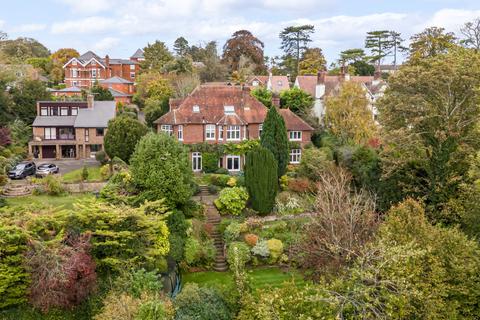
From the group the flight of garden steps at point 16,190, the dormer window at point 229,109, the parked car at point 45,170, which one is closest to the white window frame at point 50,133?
the parked car at point 45,170

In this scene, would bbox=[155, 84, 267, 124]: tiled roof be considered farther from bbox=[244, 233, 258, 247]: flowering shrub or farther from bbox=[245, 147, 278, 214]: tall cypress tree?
bbox=[244, 233, 258, 247]: flowering shrub

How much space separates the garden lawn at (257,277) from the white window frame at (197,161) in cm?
1624

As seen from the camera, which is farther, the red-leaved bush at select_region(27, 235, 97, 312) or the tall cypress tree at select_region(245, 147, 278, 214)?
the tall cypress tree at select_region(245, 147, 278, 214)

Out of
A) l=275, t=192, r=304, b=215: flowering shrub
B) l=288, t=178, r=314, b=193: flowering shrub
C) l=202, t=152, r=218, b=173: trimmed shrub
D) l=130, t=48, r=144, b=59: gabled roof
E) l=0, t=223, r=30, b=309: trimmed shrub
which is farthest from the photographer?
l=130, t=48, r=144, b=59: gabled roof

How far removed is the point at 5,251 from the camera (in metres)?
20.3

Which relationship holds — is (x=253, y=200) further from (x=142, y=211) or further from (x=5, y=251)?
(x=5, y=251)

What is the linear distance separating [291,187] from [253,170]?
16.2 feet

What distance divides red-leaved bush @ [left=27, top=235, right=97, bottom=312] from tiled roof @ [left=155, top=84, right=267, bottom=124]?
76.3 ft

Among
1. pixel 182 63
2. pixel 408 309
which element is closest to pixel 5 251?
pixel 408 309

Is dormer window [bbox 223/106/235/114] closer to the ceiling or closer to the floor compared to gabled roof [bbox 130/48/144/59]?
closer to the floor

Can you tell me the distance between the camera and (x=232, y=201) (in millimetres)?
33531

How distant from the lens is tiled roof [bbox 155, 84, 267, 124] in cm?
4278

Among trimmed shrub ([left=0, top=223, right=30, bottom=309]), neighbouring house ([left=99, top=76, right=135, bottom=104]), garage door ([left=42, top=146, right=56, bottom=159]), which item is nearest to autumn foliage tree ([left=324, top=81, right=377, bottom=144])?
garage door ([left=42, top=146, right=56, bottom=159])

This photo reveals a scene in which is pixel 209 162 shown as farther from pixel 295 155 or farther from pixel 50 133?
pixel 50 133
